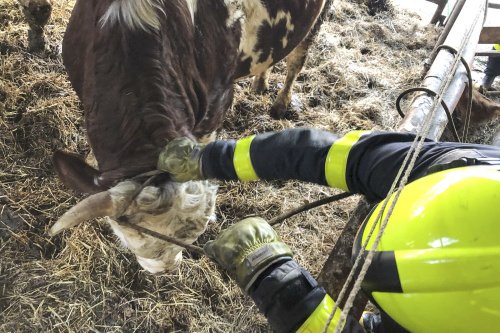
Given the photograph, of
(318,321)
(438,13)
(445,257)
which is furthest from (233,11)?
(438,13)

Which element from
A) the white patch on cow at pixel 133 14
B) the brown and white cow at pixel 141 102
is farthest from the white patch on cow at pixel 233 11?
the white patch on cow at pixel 133 14

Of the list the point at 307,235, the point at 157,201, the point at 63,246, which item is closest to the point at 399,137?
the point at 157,201

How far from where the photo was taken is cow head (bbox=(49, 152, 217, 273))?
1.52m

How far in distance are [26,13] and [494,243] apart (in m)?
3.52

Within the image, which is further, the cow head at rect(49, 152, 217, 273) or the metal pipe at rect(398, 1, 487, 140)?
the metal pipe at rect(398, 1, 487, 140)

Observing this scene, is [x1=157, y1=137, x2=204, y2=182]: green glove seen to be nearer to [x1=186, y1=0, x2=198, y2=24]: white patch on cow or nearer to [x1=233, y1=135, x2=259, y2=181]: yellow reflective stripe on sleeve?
[x1=233, y1=135, x2=259, y2=181]: yellow reflective stripe on sleeve

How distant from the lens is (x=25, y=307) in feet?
7.89

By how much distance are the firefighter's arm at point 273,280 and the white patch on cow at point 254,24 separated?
1425mm

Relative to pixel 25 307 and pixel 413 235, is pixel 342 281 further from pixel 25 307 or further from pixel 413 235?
pixel 25 307

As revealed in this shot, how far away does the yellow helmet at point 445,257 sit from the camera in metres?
0.88

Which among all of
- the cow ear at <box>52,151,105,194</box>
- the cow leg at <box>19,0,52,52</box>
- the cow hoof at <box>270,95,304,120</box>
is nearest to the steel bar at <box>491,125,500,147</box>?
the cow hoof at <box>270,95,304,120</box>

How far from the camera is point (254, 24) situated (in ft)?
8.61

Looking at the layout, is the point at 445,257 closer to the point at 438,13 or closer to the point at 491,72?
the point at 491,72

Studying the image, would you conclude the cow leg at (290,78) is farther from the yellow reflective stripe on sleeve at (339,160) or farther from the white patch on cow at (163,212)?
the yellow reflective stripe on sleeve at (339,160)
